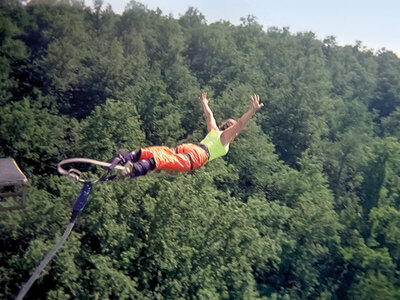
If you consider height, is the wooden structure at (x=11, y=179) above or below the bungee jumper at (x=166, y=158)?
below

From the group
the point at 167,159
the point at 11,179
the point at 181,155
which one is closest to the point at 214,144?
the point at 181,155

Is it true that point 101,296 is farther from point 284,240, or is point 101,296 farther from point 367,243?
point 367,243

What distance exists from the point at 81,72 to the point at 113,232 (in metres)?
23.7

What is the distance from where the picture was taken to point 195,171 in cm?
1914

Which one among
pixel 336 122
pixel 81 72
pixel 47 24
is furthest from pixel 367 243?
pixel 47 24

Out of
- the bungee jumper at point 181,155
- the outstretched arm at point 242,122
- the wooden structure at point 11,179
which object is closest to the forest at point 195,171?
the bungee jumper at point 181,155

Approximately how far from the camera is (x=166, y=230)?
682 inches

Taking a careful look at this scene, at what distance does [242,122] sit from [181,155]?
107 cm

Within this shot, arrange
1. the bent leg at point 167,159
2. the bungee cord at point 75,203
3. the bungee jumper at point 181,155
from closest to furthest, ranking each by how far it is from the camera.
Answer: the bungee cord at point 75,203 < the bungee jumper at point 181,155 < the bent leg at point 167,159

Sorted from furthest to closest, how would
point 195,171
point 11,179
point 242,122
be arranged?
point 195,171 → point 11,179 → point 242,122

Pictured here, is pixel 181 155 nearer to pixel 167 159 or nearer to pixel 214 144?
pixel 167 159

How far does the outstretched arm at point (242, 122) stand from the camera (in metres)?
5.73

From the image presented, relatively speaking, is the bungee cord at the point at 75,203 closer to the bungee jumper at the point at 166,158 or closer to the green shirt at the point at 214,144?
the bungee jumper at the point at 166,158

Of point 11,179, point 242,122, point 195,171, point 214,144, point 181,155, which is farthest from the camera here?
point 195,171
